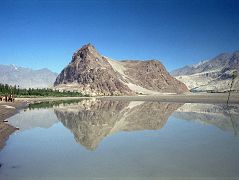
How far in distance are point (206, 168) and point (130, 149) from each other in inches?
258

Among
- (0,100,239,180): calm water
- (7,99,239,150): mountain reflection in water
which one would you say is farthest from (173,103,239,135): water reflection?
(0,100,239,180): calm water

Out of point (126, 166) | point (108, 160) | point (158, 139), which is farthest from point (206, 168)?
point (158, 139)

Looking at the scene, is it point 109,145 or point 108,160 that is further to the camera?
point 109,145

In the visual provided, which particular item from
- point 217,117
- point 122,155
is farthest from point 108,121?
point 122,155

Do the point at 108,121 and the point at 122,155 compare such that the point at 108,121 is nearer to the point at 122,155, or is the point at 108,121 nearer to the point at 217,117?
the point at 217,117

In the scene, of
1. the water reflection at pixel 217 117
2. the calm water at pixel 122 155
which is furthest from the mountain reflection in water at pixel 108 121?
the calm water at pixel 122 155

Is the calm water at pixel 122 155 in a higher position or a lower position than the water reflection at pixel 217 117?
lower

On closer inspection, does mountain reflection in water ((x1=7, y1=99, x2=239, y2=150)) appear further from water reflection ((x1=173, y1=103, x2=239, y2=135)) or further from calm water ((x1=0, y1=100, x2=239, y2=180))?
calm water ((x1=0, y1=100, x2=239, y2=180))

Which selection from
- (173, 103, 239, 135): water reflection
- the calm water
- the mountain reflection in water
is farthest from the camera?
(173, 103, 239, 135): water reflection

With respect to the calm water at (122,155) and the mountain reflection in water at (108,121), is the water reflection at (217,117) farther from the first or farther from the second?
the calm water at (122,155)

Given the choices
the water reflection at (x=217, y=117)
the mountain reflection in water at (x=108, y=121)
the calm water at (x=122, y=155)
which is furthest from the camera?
the water reflection at (x=217, y=117)

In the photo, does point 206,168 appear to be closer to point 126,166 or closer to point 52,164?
point 126,166

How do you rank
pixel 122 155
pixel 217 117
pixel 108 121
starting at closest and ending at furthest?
pixel 122 155
pixel 108 121
pixel 217 117

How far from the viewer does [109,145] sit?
23172mm
